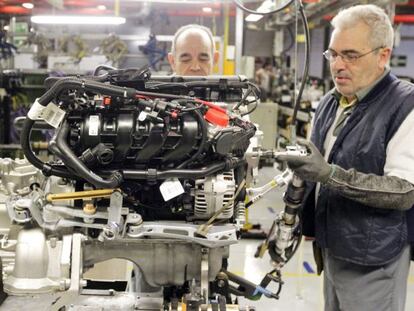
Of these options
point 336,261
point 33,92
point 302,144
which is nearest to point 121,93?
point 302,144

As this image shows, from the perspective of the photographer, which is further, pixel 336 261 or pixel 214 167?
pixel 336 261

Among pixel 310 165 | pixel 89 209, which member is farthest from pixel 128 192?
pixel 310 165

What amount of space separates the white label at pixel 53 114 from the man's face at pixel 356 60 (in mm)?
1073

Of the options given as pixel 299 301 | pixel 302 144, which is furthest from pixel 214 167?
pixel 299 301

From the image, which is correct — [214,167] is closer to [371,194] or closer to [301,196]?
[301,196]

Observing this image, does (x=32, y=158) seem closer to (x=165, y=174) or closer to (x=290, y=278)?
(x=165, y=174)

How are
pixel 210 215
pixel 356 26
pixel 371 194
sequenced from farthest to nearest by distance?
pixel 356 26 → pixel 371 194 → pixel 210 215

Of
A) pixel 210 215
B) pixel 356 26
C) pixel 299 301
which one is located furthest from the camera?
pixel 299 301

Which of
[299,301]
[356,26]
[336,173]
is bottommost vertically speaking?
[299,301]

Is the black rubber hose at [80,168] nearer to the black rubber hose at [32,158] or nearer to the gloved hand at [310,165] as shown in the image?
the black rubber hose at [32,158]

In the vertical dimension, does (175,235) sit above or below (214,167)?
below

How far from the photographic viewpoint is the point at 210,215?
4.70 ft

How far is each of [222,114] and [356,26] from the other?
72 centimetres

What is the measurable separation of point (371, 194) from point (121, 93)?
923mm
